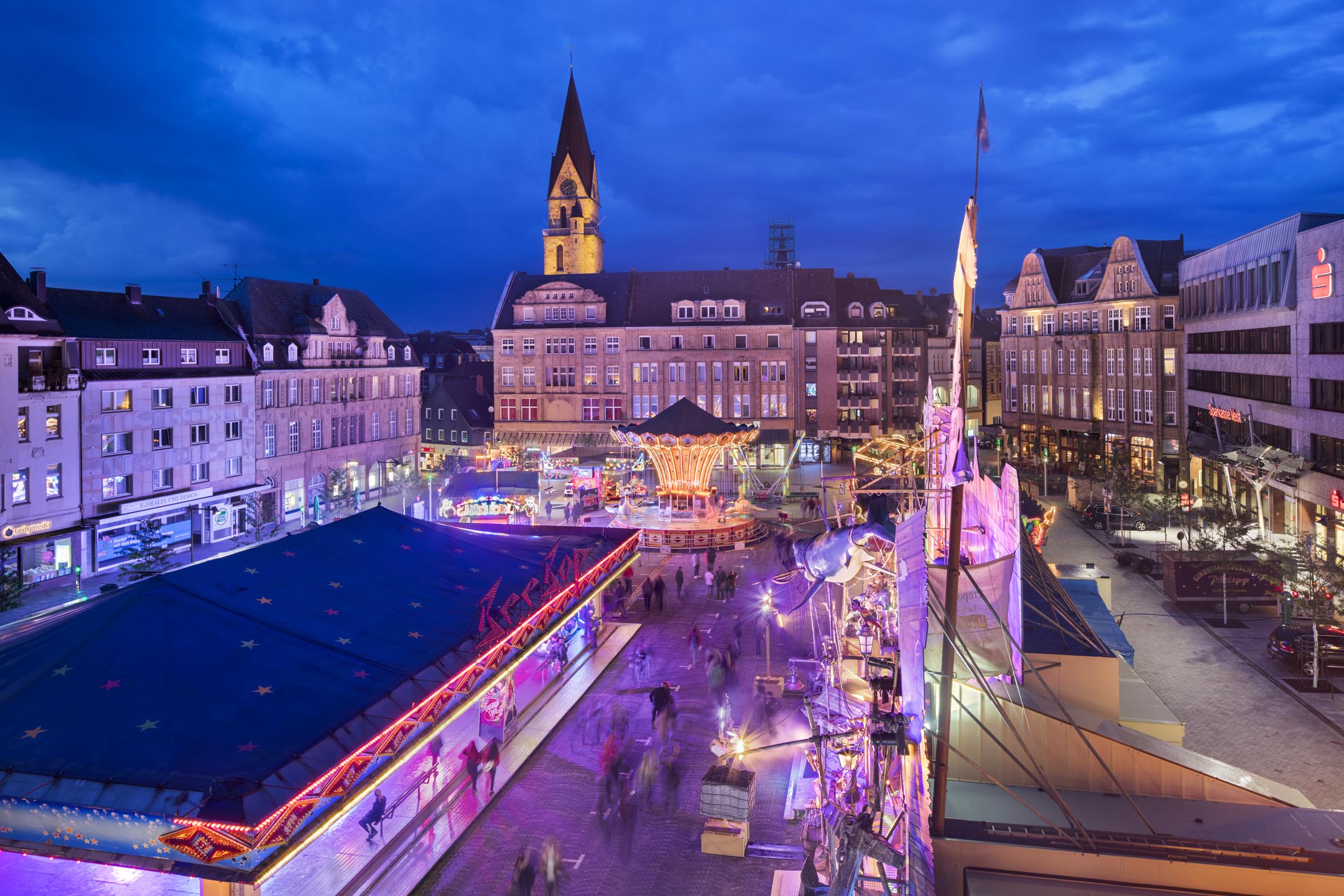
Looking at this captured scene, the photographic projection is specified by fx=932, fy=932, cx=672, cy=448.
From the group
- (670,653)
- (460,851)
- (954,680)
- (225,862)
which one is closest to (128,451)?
(670,653)

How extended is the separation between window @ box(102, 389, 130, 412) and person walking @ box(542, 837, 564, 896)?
3198 centimetres

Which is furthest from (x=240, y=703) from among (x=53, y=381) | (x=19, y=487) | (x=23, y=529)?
(x=53, y=381)

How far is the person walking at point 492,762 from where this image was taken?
17156 mm

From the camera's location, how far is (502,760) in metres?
18.5

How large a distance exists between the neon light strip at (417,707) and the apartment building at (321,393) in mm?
28754

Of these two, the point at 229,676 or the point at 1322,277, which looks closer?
the point at 229,676

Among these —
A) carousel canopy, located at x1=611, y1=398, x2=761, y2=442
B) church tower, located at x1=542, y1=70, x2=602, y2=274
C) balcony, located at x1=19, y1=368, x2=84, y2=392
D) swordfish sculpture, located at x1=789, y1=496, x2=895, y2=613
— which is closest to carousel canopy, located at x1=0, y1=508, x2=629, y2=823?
swordfish sculpture, located at x1=789, y1=496, x2=895, y2=613

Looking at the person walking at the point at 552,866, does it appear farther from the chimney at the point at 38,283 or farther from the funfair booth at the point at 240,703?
the chimney at the point at 38,283

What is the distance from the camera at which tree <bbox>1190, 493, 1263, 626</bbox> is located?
28797mm

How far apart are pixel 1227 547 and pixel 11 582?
4135 cm

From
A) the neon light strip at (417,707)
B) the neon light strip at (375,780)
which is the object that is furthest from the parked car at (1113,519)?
the neon light strip at (375,780)

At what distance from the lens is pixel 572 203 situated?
87125 millimetres

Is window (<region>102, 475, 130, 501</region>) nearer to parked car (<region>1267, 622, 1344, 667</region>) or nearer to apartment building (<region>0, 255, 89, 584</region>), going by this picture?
apartment building (<region>0, 255, 89, 584</region>)

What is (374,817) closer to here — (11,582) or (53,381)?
(11,582)
